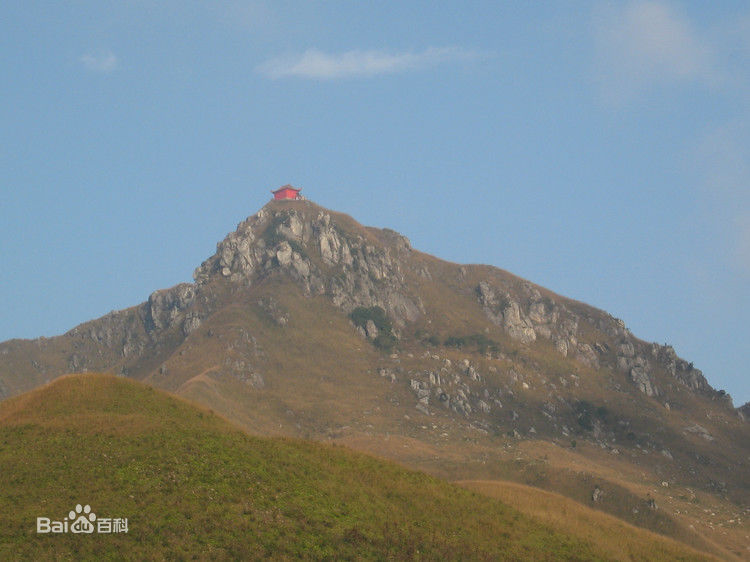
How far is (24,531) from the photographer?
5691 centimetres

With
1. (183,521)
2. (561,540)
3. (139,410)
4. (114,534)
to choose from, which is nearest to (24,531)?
(114,534)

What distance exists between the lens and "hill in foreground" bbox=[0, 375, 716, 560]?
5866 centimetres

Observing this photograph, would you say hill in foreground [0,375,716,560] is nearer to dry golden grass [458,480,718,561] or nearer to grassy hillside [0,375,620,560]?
grassy hillside [0,375,620,560]

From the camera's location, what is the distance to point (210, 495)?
6450cm

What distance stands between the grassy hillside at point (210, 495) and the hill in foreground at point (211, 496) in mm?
129

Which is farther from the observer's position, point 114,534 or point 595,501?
point 595,501

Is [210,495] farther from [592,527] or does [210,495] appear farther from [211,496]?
[592,527]

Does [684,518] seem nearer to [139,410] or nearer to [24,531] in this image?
[139,410]

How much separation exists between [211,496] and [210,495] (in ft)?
0.40

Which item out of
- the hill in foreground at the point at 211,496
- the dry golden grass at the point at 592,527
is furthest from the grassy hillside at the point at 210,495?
the dry golden grass at the point at 592,527

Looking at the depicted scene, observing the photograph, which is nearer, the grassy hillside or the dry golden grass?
the grassy hillside

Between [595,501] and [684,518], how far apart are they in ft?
74.4

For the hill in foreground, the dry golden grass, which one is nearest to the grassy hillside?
the hill in foreground

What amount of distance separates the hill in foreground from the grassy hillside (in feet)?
0.42
